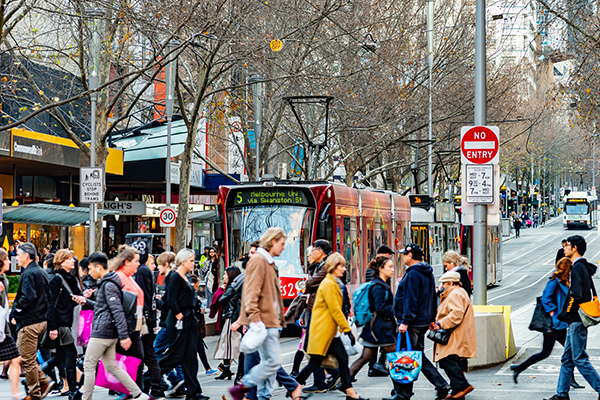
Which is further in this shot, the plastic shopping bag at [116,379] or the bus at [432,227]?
the bus at [432,227]

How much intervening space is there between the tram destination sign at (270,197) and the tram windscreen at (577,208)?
6285 centimetres

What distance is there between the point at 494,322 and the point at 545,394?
71.7 inches

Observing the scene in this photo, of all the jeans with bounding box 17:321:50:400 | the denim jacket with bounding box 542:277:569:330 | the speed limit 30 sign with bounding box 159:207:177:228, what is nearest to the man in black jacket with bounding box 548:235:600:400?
the denim jacket with bounding box 542:277:569:330

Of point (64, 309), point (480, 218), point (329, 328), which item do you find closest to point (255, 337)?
point (329, 328)

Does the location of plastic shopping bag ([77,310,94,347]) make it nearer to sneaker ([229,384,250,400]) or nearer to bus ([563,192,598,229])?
sneaker ([229,384,250,400])

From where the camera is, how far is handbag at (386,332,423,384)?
351 inches

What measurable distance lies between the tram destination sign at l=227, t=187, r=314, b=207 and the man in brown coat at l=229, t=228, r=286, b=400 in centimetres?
883

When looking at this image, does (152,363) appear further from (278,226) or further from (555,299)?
(278,226)

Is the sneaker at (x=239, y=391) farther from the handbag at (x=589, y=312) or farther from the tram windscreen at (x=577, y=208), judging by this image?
the tram windscreen at (x=577, y=208)

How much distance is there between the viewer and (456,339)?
29.8ft

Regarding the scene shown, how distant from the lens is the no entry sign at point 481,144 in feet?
39.1

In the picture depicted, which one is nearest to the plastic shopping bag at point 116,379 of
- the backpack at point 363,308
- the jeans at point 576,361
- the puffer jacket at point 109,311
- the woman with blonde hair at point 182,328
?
the woman with blonde hair at point 182,328

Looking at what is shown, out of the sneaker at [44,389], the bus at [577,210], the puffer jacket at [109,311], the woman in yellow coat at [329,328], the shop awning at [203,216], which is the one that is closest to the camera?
the puffer jacket at [109,311]

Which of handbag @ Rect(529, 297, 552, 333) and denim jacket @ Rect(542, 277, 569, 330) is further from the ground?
denim jacket @ Rect(542, 277, 569, 330)
